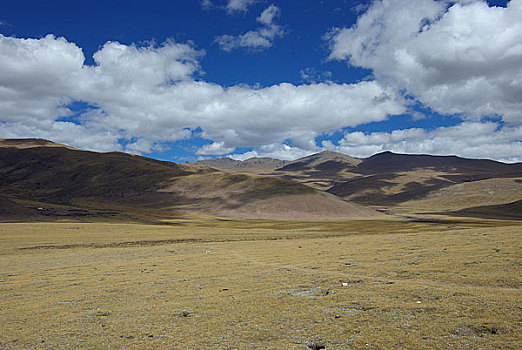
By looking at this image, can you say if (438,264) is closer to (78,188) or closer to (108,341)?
(108,341)

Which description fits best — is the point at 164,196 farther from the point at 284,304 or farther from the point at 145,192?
the point at 284,304

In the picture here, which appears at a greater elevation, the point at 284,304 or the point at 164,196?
the point at 164,196

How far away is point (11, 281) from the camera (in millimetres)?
19406

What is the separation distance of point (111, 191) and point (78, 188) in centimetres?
1878

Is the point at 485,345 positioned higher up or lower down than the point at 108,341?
higher up

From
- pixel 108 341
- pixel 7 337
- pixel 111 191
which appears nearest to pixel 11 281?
pixel 7 337

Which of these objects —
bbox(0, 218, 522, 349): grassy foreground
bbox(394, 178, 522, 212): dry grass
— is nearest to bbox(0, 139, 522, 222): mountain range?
bbox(394, 178, 522, 212): dry grass

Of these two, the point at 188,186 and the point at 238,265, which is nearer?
the point at 238,265

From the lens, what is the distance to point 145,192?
15350 centimetres

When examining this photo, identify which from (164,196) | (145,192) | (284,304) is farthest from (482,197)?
(284,304)

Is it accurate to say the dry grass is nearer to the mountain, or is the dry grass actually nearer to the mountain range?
the mountain range

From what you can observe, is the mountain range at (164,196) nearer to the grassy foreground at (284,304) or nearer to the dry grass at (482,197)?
the dry grass at (482,197)

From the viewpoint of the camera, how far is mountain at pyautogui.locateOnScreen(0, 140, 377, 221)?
121 metres

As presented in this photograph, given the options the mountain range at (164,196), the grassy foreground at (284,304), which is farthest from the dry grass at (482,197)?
the grassy foreground at (284,304)
